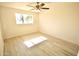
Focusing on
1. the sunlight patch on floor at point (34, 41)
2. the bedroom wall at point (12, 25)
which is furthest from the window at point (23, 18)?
the sunlight patch on floor at point (34, 41)

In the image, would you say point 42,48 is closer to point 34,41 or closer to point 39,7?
point 34,41

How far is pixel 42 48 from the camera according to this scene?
4.58 ft

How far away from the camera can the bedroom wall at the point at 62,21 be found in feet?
4.22

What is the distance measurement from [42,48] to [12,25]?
61cm

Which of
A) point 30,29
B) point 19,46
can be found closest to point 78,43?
point 30,29

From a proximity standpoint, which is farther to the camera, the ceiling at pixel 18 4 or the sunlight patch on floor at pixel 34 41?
the sunlight patch on floor at pixel 34 41

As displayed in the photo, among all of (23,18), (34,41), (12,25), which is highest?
(23,18)

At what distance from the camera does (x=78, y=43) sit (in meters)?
1.31

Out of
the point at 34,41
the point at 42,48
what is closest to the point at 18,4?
the point at 34,41

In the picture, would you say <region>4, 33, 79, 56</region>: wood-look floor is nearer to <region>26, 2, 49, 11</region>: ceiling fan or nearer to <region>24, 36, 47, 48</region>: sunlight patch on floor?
<region>24, 36, 47, 48</region>: sunlight patch on floor

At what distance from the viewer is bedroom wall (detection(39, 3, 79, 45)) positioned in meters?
1.29

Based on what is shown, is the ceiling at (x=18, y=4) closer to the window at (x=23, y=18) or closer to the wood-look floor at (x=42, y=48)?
the window at (x=23, y=18)

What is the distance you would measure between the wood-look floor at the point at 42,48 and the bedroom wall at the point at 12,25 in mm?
83

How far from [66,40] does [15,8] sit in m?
0.94
